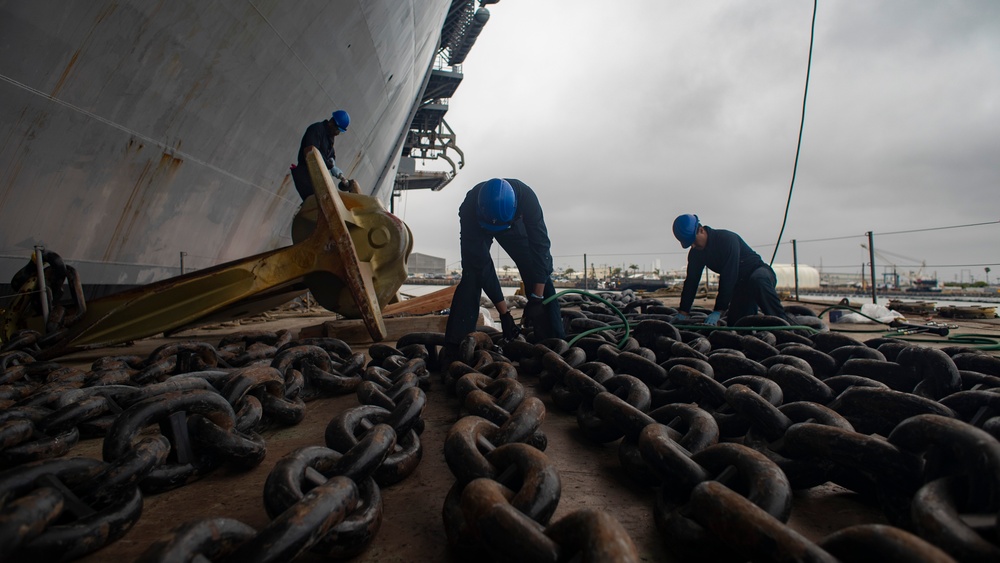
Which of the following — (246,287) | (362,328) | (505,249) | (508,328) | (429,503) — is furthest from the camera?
(362,328)

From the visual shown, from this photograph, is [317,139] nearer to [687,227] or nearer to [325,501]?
[687,227]

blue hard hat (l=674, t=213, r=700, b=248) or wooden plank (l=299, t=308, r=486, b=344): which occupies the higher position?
blue hard hat (l=674, t=213, r=700, b=248)

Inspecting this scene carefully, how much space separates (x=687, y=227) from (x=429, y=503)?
3.41 meters

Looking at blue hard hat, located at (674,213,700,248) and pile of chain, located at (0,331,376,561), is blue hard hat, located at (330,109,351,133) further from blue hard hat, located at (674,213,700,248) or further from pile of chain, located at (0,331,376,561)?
blue hard hat, located at (674,213,700,248)

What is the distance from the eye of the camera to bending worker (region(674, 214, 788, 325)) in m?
3.87

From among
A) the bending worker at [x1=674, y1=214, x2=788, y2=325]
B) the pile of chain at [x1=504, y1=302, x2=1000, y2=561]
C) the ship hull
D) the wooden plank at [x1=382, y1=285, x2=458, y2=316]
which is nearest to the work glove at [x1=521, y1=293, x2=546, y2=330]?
the pile of chain at [x1=504, y1=302, x2=1000, y2=561]

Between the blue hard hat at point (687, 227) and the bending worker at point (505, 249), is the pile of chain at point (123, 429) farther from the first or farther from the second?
the blue hard hat at point (687, 227)

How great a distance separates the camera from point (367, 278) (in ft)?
10.2

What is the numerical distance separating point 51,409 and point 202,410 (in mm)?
791

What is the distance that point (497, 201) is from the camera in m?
2.97

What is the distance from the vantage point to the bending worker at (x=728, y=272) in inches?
152

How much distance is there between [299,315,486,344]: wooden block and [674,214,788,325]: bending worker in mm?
1986

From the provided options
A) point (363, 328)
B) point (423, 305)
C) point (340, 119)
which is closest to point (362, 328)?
point (363, 328)

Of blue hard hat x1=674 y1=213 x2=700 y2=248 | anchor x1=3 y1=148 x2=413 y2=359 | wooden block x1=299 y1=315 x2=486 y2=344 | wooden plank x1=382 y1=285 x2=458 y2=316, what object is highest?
blue hard hat x1=674 y1=213 x2=700 y2=248
